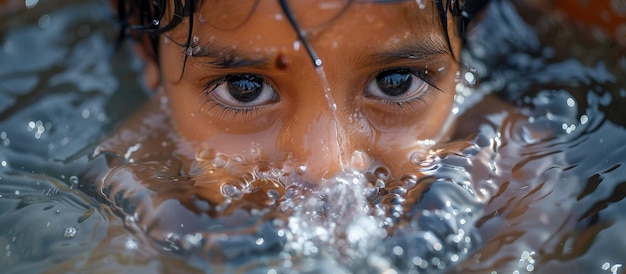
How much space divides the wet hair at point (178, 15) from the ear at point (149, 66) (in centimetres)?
2

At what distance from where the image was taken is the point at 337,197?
5.27 ft

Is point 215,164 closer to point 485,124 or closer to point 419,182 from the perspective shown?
point 419,182

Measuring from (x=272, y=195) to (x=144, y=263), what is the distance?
0.96 feet

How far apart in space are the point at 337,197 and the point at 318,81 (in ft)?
0.76

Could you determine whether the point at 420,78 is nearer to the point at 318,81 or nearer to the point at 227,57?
the point at 318,81

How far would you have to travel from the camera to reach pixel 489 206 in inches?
66.2

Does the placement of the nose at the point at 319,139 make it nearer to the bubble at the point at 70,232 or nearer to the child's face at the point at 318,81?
the child's face at the point at 318,81

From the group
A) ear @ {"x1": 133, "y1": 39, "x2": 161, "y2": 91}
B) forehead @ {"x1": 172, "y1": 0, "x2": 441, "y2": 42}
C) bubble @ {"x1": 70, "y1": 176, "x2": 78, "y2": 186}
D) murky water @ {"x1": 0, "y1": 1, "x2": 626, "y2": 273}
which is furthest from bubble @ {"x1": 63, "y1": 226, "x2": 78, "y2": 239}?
ear @ {"x1": 133, "y1": 39, "x2": 161, "y2": 91}

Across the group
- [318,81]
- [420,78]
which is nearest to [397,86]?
[420,78]

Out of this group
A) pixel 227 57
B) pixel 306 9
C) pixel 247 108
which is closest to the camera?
pixel 306 9

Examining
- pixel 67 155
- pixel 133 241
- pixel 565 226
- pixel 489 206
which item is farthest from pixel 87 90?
pixel 565 226

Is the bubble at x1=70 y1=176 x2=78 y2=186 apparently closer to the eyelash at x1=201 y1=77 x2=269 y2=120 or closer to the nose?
the eyelash at x1=201 y1=77 x2=269 y2=120

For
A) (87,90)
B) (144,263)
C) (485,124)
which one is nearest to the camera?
(144,263)

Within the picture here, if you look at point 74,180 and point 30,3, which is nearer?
point 74,180
